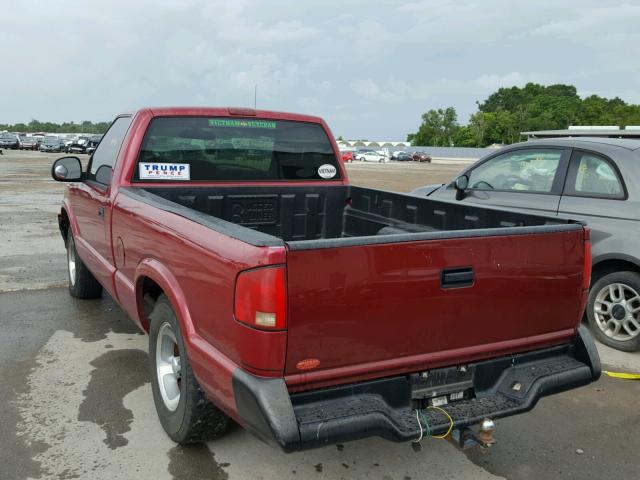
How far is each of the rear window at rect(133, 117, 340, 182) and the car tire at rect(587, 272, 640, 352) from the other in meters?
2.42

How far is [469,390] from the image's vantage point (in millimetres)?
2879

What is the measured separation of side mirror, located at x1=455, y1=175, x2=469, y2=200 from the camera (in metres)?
6.20

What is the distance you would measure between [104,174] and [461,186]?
11.7ft

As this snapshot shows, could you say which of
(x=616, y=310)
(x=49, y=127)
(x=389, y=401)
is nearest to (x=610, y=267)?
(x=616, y=310)

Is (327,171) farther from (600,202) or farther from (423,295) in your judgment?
(423,295)

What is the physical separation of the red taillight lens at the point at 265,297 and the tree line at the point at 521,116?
9774cm

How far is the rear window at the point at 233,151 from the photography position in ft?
14.0

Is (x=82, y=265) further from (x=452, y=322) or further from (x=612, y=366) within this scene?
(x=612, y=366)

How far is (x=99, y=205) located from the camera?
446 centimetres

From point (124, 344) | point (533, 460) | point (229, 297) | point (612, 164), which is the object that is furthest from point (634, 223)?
point (124, 344)

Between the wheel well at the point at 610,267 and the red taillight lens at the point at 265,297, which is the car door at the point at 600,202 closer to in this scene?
the wheel well at the point at 610,267

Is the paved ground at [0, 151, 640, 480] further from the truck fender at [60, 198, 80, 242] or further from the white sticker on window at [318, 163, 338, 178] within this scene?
the white sticker on window at [318, 163, 338, 178]

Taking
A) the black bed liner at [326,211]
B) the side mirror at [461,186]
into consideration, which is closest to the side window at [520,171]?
the side mirror at [461,186]

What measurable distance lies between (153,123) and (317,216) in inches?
59.5
